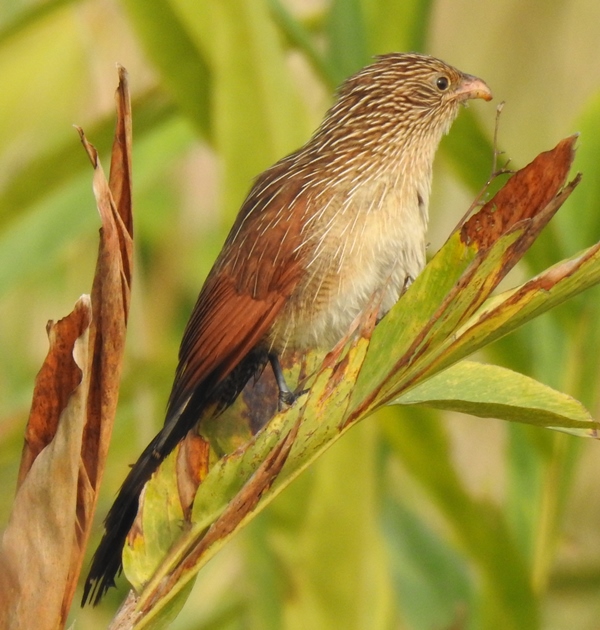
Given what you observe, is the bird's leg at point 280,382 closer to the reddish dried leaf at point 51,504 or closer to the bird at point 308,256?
the bird at point 308,256

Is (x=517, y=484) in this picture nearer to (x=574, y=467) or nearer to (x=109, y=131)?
(x=574, y=467)

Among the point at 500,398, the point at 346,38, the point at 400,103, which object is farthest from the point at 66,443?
the point at 400,103

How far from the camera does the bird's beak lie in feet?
6.59

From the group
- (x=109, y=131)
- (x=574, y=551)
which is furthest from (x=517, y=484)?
(x=574, y=551)

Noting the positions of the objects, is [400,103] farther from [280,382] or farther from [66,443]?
[66,443]

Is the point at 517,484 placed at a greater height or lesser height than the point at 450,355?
lesser

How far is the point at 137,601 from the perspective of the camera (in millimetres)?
1082

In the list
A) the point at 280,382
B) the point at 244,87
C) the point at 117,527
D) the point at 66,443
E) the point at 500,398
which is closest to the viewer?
Result: the point at 66,443

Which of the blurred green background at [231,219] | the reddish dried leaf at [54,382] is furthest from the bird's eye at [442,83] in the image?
the reddish dried leaf at [54,382]

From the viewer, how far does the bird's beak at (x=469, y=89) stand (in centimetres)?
201

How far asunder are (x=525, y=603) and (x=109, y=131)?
1.18 m

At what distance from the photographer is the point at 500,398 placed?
1.11 meters

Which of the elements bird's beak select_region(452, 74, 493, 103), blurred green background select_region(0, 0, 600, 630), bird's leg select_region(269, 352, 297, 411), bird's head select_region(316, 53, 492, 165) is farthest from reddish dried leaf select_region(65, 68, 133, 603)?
bird's beak select_region(452, 74, 493, 103)

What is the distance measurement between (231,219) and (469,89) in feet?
1.89
